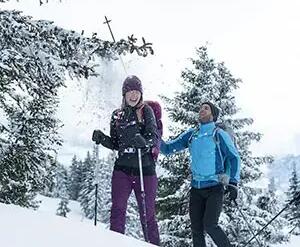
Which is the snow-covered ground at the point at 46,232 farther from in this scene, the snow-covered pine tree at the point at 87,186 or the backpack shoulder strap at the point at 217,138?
the snow-covered pine tree at the point at 87,186

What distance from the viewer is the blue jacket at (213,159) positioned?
6391 millimetres

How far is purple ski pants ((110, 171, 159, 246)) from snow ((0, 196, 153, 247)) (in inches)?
49.3

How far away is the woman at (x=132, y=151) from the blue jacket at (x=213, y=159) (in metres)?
0.58

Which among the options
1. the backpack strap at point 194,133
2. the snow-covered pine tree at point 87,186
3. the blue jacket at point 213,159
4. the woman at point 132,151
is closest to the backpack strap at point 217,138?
the blue jacket at point 213,159

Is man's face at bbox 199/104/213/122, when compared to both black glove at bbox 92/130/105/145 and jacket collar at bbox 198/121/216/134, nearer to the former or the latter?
jacket collar at bbox 198/121/216/134

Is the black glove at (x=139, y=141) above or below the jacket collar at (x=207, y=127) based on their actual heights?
below

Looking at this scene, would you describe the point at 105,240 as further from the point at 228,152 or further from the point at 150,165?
the point at 228,152

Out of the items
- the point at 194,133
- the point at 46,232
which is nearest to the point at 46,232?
the point at 46,232

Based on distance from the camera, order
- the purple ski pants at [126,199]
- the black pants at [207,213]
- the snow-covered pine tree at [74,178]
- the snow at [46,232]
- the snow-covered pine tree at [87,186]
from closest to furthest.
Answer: the snow at [46,232], the black pants at [207,213], the purple ski pants at [126,199], the snow-covered pine tree at [87,186], the snow-covered pine tree at [74,178]

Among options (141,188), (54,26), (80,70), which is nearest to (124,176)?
(141,188)

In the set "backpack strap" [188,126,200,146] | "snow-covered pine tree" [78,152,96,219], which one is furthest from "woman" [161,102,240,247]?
"snow-covered pine tree" [78,152,96,219]

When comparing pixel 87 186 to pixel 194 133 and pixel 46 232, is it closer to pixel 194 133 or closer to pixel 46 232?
pixel 194 133

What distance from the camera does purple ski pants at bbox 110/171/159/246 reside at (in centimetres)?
624

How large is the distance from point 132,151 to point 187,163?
10.5 metres
